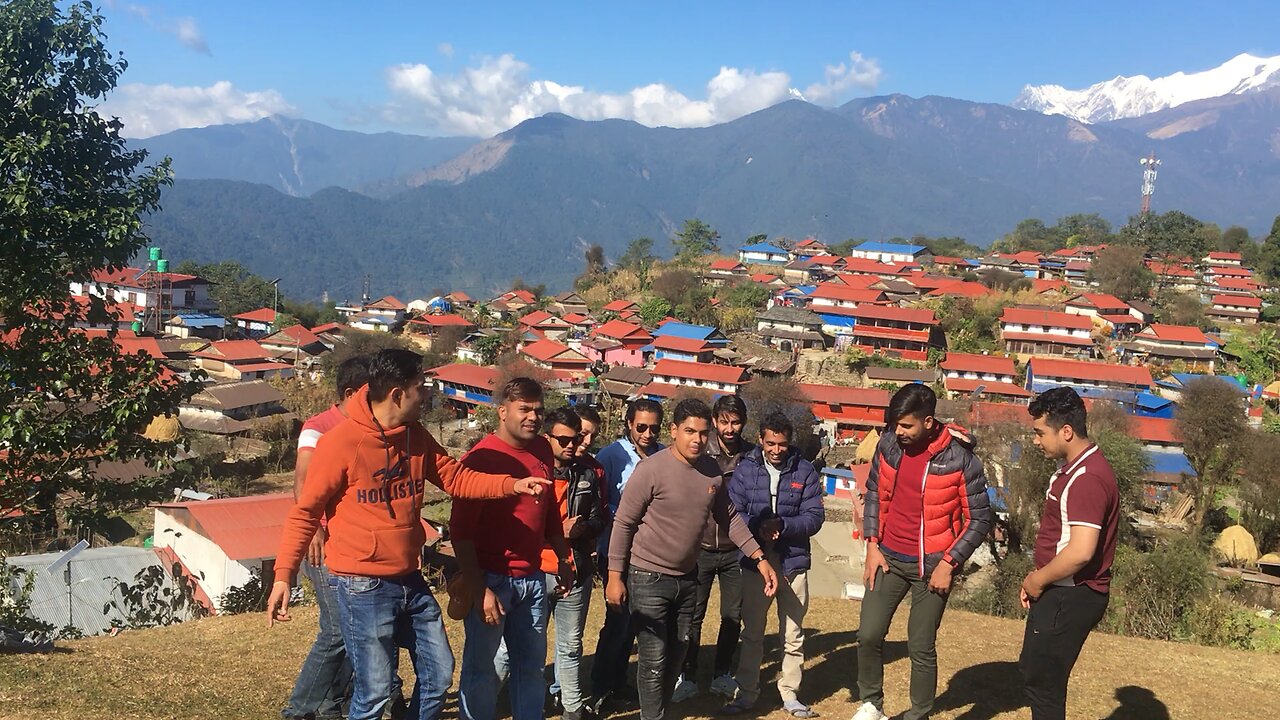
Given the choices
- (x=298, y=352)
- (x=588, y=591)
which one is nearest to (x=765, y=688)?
(x=588, y=591)

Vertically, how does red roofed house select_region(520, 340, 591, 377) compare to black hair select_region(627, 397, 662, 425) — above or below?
below

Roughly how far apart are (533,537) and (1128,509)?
27.3 meters

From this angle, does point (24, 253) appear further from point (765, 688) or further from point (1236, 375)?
point (1236, 375)

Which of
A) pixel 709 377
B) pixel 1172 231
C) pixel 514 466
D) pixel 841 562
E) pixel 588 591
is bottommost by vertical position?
pixel 841 562

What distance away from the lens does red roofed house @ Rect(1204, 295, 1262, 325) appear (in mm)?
54000

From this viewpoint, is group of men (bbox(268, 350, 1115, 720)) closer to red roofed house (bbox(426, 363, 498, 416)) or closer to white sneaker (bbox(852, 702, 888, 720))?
white sneaker (bbox(852, 702, 888, 720))

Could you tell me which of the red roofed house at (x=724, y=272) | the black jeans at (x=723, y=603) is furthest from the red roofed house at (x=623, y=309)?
the black jeans at (x=723, y=603)

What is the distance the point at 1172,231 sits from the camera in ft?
236

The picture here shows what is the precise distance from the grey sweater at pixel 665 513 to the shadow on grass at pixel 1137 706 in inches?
130

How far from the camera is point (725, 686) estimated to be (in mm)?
5469

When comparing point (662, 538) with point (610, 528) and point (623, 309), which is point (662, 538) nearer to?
point (610, 528)

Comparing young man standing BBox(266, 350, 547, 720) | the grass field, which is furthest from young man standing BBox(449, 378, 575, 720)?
the grass field

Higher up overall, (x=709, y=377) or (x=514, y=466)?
(x=514, y=466)

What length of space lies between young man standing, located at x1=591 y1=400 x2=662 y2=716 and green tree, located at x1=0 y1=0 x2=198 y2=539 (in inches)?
144
